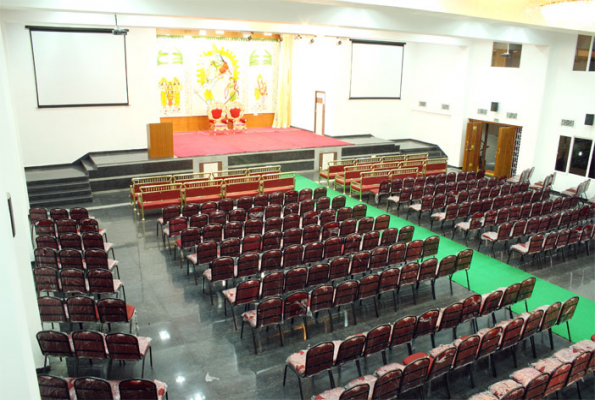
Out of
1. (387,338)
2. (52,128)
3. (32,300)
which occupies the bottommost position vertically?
(387,338)

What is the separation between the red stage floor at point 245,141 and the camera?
1852 cm

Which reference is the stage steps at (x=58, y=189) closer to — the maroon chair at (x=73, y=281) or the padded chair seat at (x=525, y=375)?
the maroon chair at (x=73, y=281)

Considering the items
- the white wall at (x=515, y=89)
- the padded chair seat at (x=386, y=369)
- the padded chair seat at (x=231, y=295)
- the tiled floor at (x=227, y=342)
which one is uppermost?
the white wall at (x=515, y=89)

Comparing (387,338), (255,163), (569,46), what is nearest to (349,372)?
(387,338)

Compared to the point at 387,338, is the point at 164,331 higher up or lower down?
lower down

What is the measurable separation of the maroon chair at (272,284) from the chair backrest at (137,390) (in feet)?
9.33

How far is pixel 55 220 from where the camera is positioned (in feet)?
34.9

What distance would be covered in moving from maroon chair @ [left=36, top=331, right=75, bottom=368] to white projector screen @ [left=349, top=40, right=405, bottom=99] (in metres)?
17.9

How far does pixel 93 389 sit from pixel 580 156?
17266 millimetres

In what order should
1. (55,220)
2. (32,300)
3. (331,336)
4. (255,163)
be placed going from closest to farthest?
(32,300), (331,336), (55,220), (255,163)

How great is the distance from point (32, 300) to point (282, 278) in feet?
12.0

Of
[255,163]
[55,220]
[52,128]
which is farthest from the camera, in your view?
[255,163]

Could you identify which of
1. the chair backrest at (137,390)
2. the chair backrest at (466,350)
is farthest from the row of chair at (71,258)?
the chair backrest at (466,350)

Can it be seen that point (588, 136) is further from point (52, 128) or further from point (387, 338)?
point (52, 128)
